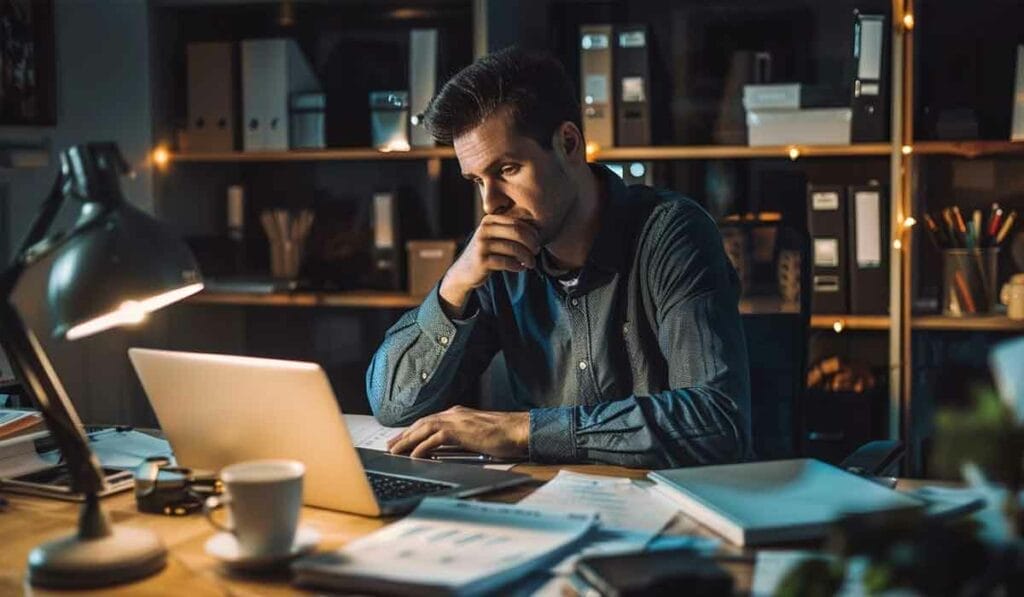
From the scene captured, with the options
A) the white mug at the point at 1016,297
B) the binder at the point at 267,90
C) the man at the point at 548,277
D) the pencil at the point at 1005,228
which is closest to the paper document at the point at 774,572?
the man at the point at 548,277

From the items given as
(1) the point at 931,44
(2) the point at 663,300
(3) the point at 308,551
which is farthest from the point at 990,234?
(3) the point at 308,551

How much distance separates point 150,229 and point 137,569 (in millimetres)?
337

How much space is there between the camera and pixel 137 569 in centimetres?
120

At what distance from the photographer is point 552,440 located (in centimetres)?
167

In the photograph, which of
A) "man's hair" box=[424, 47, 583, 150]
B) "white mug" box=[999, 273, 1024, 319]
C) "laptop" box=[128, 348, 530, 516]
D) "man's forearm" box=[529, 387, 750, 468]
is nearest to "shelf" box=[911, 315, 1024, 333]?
"white mug" box=[999, 273, 1024, 319]

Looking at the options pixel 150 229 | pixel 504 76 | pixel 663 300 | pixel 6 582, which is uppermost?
pixel 504 76

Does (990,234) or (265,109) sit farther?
(265,109)

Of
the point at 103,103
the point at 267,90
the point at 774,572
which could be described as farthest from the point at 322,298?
the point at 774,572

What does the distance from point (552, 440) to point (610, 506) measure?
27cm

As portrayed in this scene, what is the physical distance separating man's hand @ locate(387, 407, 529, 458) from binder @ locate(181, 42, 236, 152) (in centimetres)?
211

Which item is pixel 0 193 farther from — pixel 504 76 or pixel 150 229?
pixel 150 229

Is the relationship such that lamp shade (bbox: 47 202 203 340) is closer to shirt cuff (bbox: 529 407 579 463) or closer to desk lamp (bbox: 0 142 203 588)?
desk lamp (bbox: 0 142 203 588)

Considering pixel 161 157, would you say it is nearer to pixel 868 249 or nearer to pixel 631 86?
pixel 631 86

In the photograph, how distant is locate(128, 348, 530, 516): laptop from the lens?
4.36 feet
